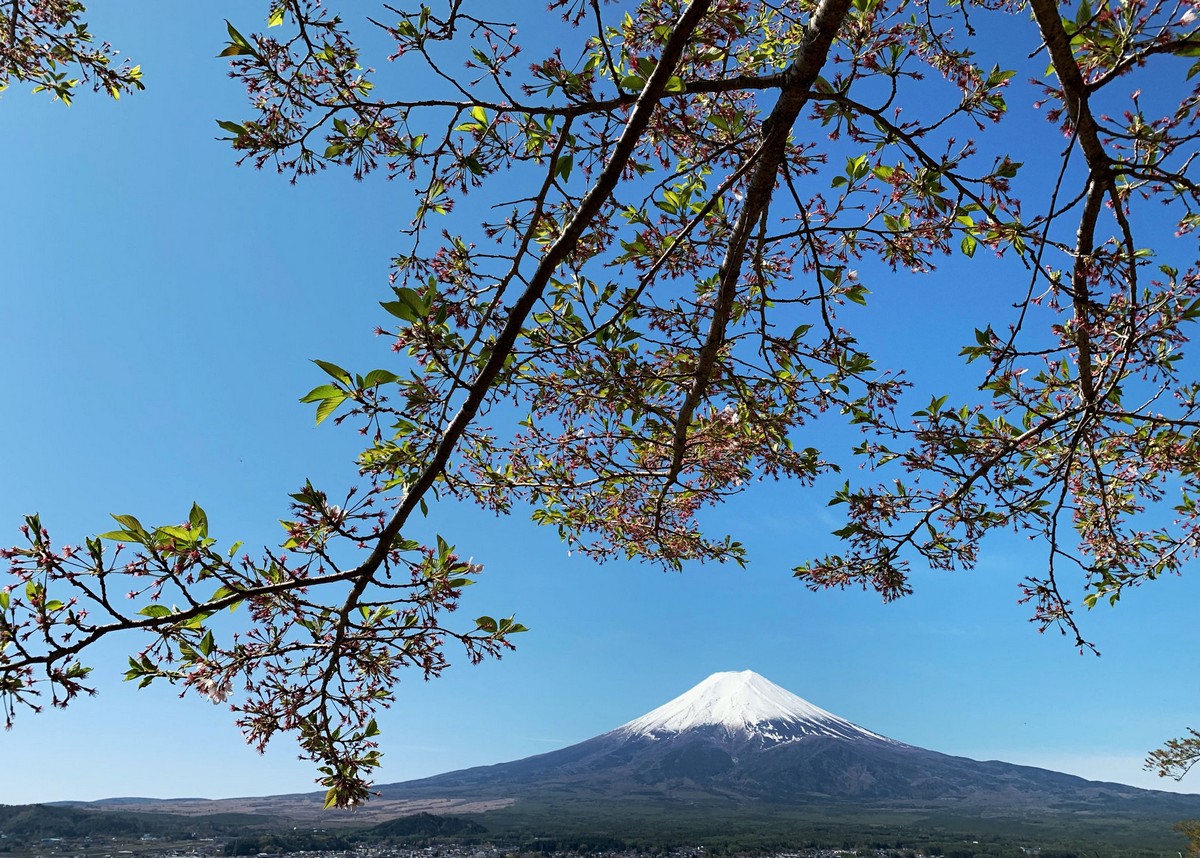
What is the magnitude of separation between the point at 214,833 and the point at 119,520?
524 ft

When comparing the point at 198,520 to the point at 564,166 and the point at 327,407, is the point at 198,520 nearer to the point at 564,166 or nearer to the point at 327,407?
the point at 327,407

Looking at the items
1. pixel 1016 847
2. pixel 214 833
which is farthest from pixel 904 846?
pixel 214 833

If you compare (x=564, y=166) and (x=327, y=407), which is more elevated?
(x=564, y=166)

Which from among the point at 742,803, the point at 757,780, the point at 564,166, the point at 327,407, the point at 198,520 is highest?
the point at 564,166

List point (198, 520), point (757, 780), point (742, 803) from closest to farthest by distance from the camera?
point (198, 520) → point (742, 803) → point (757, 780)

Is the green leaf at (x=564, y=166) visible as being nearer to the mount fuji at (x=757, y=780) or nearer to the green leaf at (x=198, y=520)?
the green leaf at (x=198, y=520)

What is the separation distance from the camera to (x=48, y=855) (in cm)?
10431

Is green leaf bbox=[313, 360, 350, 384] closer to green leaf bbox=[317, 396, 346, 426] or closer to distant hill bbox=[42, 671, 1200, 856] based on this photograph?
green leaf bbox=[317, 396, 346, 426]

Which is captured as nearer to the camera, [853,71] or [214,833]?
[853,71]

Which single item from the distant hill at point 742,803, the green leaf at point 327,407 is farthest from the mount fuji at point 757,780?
the green leaf at point 327,407

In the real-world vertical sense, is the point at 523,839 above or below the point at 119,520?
below

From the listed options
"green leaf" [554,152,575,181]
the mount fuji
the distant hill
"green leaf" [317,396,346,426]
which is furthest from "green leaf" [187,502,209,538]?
the mount fuji

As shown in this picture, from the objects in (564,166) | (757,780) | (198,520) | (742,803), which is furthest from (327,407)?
(757,780)

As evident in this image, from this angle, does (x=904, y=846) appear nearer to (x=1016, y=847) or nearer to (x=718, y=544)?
(x=1016, y=847)
